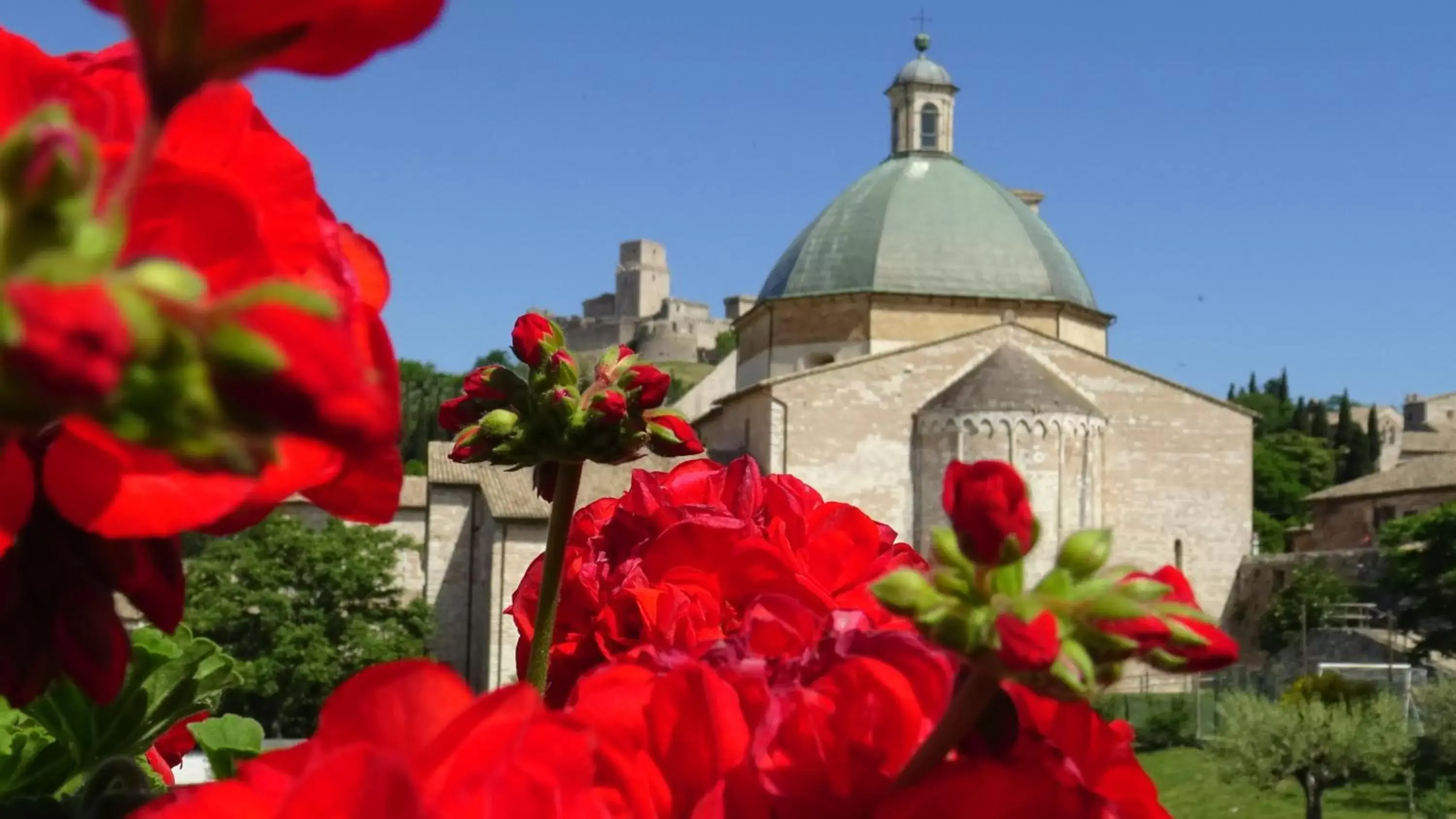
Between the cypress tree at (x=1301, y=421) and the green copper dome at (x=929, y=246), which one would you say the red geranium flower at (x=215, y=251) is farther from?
the cypress tree at (x=1301, y=421)

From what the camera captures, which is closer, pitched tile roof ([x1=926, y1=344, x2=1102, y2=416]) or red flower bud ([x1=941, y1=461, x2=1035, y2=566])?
red flower bud ([x1=941, y1=461, x2=1035, y2=566])

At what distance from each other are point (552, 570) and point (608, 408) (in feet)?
0.50

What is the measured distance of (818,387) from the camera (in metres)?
26.1

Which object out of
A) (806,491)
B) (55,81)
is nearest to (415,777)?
(55,81)

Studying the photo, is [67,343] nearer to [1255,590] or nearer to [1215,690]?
[1215,690]

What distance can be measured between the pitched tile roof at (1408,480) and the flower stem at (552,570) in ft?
133

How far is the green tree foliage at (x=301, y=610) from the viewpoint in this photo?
25.5 m

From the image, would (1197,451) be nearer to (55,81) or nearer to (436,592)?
(436,592)

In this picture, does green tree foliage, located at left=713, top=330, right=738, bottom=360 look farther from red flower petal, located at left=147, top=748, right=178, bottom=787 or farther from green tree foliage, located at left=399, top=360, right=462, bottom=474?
red flower petal, located at left=147, top=748, right=178, bottom=787

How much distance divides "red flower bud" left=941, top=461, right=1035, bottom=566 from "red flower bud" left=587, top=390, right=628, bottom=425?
0.67 m

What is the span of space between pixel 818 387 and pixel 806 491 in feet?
82.5

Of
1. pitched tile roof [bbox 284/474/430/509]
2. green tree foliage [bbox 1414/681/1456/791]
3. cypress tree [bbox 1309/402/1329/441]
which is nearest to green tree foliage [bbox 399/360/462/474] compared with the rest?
pitched tile roof [bbox 284/474/430/509]

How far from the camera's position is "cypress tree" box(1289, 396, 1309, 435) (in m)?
60.4

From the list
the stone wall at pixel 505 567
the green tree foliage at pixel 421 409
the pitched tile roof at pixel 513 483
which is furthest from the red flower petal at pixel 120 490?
the green tree foliage at pixel 421 409
